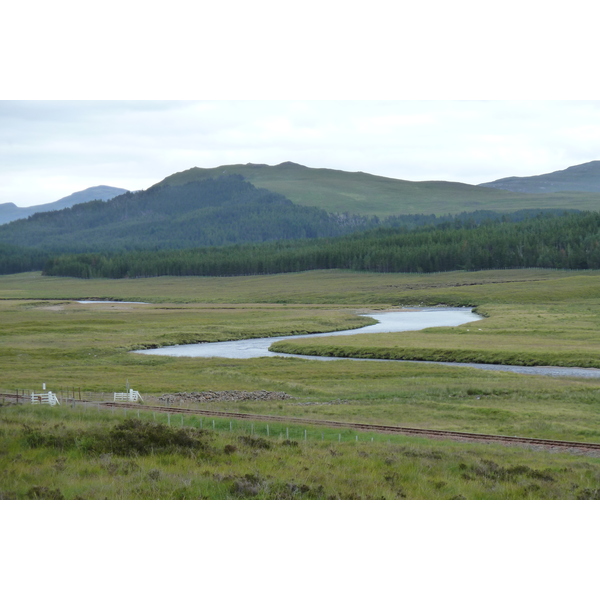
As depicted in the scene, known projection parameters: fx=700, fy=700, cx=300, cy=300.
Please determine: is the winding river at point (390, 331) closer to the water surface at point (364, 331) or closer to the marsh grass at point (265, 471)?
the water surface at point (364, 331)

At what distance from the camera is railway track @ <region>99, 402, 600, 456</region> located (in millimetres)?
31052

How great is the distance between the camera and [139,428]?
2259 cm

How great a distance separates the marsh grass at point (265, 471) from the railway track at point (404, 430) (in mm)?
4057

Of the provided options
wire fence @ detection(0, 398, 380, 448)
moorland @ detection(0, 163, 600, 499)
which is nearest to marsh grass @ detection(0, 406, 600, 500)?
moorland @ detection(0, 163, 600, 499)

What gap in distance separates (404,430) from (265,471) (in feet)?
53.4

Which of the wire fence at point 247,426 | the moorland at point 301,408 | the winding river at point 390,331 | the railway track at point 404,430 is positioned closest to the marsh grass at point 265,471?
the moorland at point 301,408

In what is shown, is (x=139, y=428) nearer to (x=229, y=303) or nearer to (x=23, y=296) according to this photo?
(x=229, y=303)

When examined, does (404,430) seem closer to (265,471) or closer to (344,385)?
(265,471)

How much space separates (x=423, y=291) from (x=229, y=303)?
4237cm

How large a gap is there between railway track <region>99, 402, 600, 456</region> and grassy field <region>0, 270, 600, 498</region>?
233 centimetres

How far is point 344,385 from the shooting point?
52.2 metres

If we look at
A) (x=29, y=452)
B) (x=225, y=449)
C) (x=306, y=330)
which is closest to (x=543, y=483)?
(x=225, y=449)

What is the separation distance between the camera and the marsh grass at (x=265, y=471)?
54.7ft

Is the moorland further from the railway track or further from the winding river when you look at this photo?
the winding river
